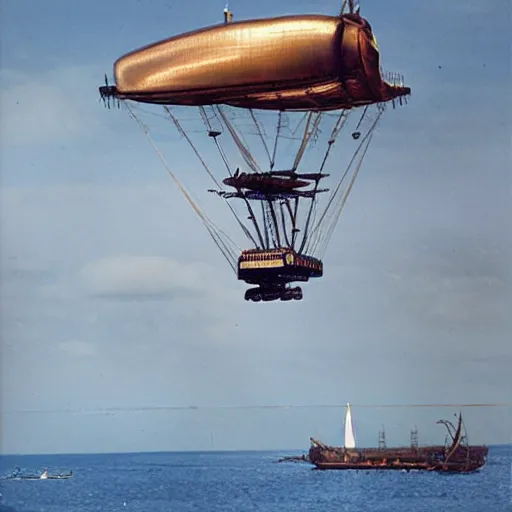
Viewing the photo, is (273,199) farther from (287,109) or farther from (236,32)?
(236,32)

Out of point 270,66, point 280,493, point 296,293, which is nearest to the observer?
point 270,66

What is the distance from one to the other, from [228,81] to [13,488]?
100265 mm

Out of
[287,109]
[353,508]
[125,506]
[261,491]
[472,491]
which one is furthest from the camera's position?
[261,491]

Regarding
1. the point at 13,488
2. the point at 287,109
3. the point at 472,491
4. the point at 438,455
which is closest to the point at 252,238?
the point at 287,109

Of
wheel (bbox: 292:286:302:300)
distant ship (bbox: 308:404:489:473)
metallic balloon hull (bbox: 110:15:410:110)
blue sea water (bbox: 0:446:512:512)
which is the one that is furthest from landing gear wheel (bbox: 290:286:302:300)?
distant ship (bbox: 308:404:489:473)

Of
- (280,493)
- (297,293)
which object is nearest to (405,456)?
(280,493)

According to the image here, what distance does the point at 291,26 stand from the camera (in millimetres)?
40125

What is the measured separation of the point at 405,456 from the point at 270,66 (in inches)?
3589

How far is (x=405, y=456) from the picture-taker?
409ft

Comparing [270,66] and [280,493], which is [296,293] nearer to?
[270,66]

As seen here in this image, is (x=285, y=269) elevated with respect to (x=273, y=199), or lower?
lower

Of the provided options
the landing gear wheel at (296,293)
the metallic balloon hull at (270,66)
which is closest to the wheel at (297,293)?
the landing gear wheel at (296,293)

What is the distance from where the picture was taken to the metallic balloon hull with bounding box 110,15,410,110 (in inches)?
1555

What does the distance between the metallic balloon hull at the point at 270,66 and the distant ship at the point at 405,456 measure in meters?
77.3
